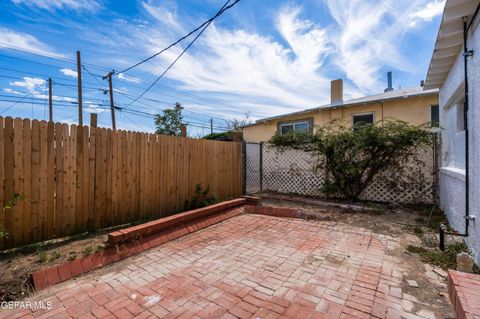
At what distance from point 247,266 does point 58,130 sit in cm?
341

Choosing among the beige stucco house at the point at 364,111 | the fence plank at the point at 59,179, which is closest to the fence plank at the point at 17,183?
the fence plank at the point at 59,179

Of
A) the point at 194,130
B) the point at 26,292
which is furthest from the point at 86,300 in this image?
the point at 194,130

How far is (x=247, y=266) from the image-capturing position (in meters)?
2.84

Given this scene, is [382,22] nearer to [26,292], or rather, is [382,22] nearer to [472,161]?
[472,161]

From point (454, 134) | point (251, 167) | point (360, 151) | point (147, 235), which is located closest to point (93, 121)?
point (147, 235)

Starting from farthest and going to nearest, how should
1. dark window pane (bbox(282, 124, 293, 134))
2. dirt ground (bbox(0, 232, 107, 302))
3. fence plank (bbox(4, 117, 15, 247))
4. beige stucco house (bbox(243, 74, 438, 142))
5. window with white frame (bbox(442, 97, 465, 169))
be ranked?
dark window pane (bbox(282, 124, 293, 134)) < beige stucco house (bbox(243, 74, 438, 142)) < window with white frame (bbox(442, 97, 465, 169)) < fence plank (bbox(4, 117, 15, 247)) < dirt ground (bbox(0, 232, 107, 302))

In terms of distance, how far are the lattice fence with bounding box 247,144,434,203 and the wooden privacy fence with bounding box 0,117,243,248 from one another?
2.96 m

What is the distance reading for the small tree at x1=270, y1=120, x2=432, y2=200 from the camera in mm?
5567

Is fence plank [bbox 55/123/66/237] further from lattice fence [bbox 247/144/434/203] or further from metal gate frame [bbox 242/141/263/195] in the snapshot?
lattice fence [bbox 247/144/434/203]

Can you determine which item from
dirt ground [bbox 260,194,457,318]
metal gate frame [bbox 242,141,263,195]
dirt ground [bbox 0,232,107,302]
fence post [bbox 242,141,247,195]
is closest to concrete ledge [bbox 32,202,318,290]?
dirt ground [bbox 0,232,107,302]

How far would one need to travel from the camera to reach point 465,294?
6.00 feet

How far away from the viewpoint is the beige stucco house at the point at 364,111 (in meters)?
7.97

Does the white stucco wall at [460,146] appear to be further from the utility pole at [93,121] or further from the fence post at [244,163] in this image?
the utility pole at [93,121]

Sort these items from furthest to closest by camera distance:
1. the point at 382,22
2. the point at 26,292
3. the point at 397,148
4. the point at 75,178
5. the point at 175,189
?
the point at 397,148 < the point at 175,189 < the point at 382,22 < the point at 75,178 < the point at 26,292
